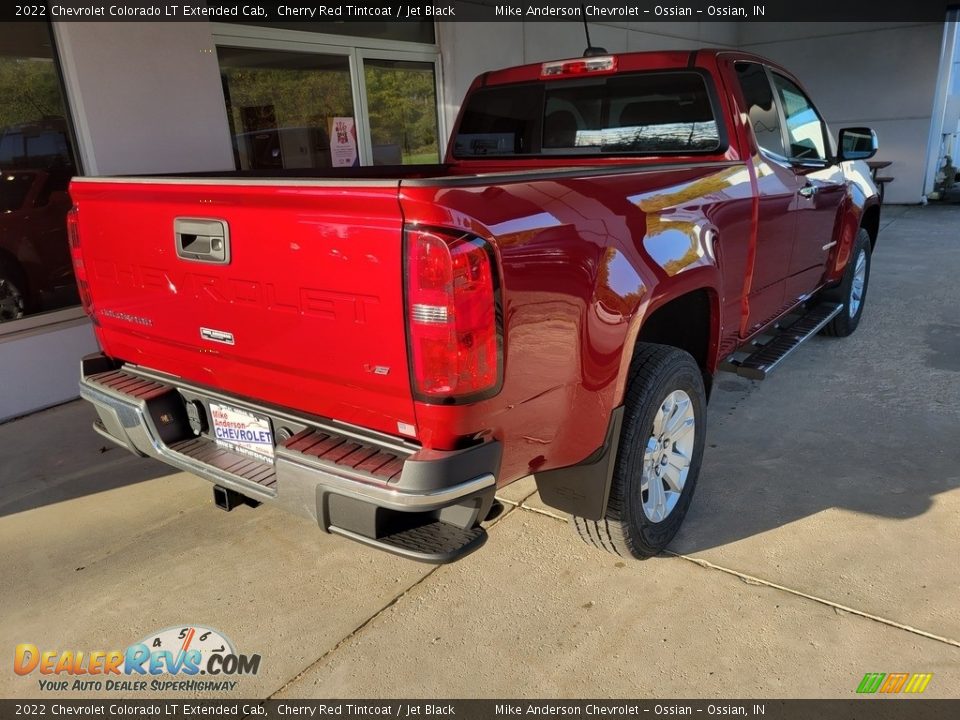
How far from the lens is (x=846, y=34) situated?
13.4 m

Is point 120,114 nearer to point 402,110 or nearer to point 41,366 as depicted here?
point 41,366

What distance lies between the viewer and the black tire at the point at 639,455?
2564mm

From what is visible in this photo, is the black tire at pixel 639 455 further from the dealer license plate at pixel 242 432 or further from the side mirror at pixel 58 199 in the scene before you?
the side mirror at pixel 58 199

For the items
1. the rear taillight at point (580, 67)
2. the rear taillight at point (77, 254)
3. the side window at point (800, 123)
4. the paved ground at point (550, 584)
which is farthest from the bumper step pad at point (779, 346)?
the rear taillight at point (77, 254)

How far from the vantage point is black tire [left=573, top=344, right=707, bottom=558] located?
2.56m

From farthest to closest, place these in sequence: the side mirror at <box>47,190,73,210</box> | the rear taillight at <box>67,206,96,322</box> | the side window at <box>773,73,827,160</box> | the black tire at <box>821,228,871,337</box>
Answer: the black tire at <box>821,228,871,337</box>
the side mirror at <box>47,190,73,210</box>
the side window at <box>773,73,827,160</box>
the rear taillight at <box>67,206,96,322</box>

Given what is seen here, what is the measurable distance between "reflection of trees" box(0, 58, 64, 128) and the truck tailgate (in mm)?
2511

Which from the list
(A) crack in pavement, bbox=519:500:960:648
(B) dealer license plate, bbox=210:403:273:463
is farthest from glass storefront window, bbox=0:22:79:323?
(A) crack in pavement, bbox=519:500:960:648

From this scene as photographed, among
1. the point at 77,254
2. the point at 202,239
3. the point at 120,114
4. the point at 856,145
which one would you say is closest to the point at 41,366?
the point at 120,114

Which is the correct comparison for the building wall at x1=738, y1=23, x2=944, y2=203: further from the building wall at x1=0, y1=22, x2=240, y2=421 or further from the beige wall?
the building wall at x1=0, y1=22, x2=240, y2=421

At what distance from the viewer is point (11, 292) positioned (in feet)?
15.6

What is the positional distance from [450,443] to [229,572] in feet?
4.90

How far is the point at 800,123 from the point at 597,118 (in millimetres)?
1378
